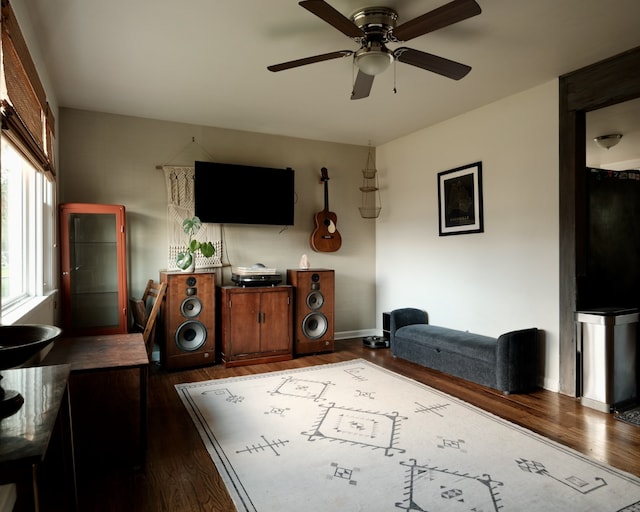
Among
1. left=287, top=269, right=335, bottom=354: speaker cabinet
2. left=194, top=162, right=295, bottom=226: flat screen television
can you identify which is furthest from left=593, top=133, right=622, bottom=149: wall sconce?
left=194, top=162, right=295, bottom=226: flat screen television

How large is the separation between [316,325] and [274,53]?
9.18 ft

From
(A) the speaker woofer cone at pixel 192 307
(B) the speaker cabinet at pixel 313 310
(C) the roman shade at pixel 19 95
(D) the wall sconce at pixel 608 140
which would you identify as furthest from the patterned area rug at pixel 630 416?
(C) the roman shade at pixel 19 95

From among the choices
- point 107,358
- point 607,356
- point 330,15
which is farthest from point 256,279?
point 607,356

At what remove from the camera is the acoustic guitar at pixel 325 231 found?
5.06 metres

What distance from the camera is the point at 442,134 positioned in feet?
14.6

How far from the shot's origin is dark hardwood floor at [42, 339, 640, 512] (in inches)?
75.0

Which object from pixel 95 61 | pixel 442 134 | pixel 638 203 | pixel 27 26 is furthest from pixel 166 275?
pixel 638 203

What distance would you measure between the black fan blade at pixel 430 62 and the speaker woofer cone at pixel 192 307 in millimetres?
2761

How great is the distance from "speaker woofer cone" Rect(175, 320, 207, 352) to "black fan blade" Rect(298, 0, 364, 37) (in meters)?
2.89

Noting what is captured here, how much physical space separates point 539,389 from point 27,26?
436 cm

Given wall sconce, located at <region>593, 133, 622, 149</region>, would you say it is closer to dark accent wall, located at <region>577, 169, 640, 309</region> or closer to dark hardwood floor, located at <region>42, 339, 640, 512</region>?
dark accent wall, located at <region>577, 169, 640, 309</region>

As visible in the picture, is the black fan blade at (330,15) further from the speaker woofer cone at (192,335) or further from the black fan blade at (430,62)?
the speaker woofer cone at (192,335)

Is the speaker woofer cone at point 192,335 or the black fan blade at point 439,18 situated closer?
the black fan blade at point 439,18

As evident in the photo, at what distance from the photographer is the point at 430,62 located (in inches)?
98.5
